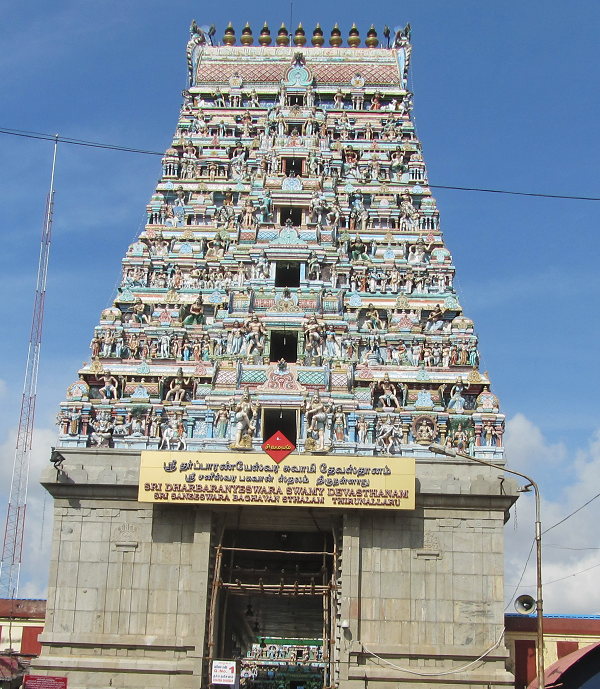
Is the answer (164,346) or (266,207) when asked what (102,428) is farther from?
(266,207)

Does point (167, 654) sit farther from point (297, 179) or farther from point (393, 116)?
point (393, 116)

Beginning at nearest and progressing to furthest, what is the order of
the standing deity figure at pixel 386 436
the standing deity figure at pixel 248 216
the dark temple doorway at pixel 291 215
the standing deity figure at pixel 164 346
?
the standing deity figure at pixel 386 436
the standing deity figure at pixel 164 346
the standing deity figure at pixel 248 216
the dark temple doorway at pixel 291 215

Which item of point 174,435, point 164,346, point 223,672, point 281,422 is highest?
point 164,346

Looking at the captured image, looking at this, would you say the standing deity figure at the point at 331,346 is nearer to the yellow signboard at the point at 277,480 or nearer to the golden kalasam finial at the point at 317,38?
the yellow signboard at the point at 277,480

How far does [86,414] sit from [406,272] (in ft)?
57.6

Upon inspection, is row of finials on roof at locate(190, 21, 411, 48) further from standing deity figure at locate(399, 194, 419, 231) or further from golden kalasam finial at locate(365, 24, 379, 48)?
standing deity figure at locate(399, 194, 419, 231)

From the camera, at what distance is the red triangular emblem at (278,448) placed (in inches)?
1465

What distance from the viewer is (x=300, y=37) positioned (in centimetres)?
6988

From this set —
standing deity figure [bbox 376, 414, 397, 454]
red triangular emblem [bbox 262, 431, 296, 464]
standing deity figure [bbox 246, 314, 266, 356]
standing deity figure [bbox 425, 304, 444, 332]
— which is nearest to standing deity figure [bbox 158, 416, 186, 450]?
standing deity figure [bbox 246, 314, 266, 356]

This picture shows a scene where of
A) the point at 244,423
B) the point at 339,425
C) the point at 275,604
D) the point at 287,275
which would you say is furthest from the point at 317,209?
the point at 275,604

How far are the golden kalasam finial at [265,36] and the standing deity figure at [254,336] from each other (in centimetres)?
3348

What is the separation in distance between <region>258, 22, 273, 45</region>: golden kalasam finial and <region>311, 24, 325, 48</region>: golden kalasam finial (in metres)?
3.20

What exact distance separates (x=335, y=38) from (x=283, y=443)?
41309mm

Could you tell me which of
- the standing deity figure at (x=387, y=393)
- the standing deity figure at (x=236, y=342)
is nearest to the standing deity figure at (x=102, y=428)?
the standing deity figure at (x=236, y=342)
